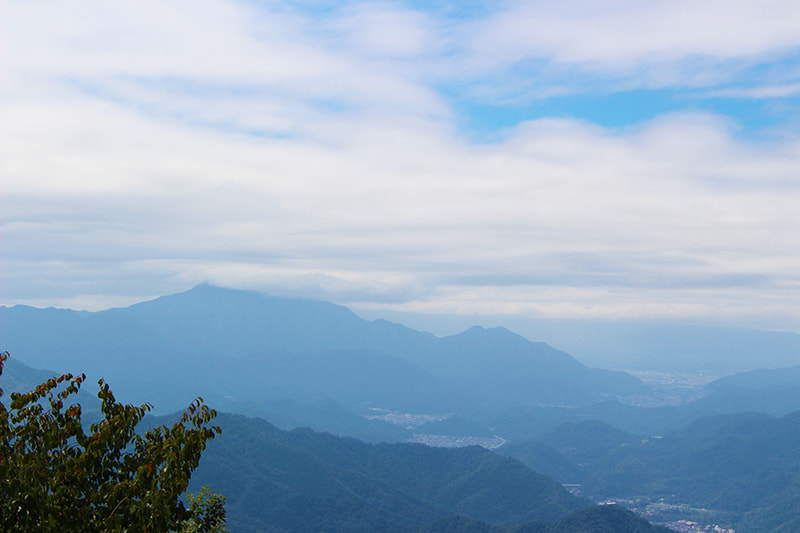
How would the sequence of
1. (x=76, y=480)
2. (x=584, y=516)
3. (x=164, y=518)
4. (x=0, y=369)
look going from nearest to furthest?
(x=164, y=518) → (x=76, y=480) → (x=0, y=369) → (x=584, y=516)

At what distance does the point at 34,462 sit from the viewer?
16391 millimetres

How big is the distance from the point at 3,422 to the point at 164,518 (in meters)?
5.65

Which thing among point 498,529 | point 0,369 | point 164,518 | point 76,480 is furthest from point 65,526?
point 498,529

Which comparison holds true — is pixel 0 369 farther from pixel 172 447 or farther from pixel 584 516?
pixel 584 516

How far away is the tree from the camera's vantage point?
611 inches

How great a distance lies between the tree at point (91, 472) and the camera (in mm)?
15523

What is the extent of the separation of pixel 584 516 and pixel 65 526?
19317cm

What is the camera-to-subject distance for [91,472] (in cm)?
1770

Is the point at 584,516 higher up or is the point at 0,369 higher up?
the point at 0,369

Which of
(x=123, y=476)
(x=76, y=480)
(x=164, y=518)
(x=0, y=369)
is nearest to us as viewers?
(x=164, y=518)

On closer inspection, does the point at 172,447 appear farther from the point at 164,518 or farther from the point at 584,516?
the point at 584,516

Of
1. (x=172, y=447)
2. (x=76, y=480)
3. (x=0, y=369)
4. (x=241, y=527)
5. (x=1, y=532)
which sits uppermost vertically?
(x=0, y=369)

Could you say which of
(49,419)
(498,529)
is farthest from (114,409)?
(498,529)

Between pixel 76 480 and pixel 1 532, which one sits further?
pixel 76 480
